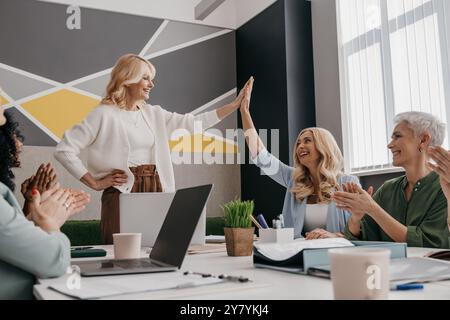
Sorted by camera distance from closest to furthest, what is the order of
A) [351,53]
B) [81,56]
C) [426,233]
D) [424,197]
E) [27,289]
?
[27,289]
[426,233]
[424,197]
[351,53]
[81,56]

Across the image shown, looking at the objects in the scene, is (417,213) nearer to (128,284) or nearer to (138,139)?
(128,284)

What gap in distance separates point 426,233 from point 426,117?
2.17 feet

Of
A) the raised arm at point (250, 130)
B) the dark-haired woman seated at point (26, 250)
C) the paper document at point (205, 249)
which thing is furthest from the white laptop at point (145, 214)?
the raised arm at point (250, 130)

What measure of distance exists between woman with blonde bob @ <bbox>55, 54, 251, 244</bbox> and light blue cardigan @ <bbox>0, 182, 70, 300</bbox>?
1.73m

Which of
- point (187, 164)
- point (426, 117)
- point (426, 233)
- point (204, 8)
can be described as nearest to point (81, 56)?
point (187, 164)

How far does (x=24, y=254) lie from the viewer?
101 centimetres

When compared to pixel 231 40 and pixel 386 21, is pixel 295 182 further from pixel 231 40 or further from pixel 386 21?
pixel 231 40

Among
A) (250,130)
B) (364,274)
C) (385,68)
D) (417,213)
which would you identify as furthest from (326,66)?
(364,274)

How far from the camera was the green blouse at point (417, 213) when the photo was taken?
1827 millimetres

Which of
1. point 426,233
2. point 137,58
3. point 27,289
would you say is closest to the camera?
point 27,289

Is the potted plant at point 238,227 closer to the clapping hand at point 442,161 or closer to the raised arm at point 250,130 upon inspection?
the clapping hand at point 442,161

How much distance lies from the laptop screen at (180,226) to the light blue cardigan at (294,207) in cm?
135
